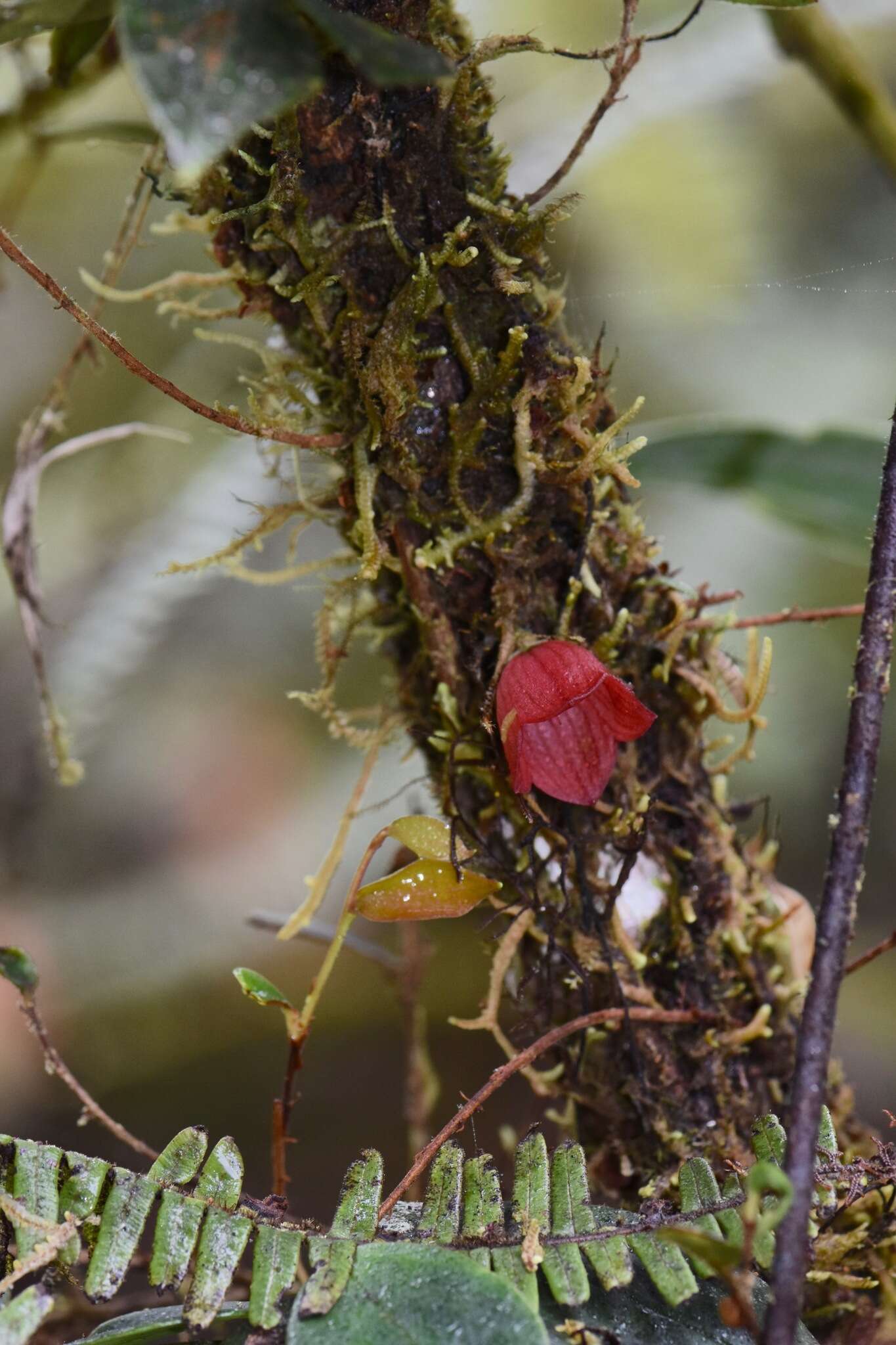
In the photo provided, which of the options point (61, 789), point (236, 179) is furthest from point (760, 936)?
point (61, 789)

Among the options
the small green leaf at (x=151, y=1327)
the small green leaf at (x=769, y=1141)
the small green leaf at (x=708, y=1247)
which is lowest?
the small green leaf at (x=151, y=1327)

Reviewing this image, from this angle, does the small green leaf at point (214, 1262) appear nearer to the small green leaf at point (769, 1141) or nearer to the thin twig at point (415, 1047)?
the small green leaf at point (769, 1141)

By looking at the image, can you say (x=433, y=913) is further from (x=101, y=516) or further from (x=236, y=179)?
(x=101, y=516)

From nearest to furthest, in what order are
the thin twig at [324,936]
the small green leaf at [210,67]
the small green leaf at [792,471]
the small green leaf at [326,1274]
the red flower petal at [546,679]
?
the small green leaf at [210,67] → the small green leaf at [326,1274] → the red flower petal at [546,679] → the thin twig at [324,936] → the small green leaf at [792,471]

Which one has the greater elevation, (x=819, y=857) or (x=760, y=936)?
(x=819, y=857)

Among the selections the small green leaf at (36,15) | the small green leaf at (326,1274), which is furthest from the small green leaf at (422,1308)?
the small green leaf at (36,15)

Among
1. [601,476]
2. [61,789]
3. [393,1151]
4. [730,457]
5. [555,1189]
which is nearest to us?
[555,1189]
